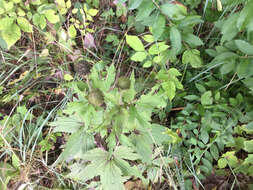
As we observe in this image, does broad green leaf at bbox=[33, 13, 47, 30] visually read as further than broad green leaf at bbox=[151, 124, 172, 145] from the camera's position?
Yes

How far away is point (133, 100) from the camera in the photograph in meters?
1.06

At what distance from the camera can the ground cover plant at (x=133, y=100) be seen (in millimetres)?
924

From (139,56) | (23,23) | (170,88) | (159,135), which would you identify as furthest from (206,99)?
(23,23)

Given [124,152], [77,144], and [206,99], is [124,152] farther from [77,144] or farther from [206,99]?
[206,99]

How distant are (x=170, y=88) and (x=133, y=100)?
0.21 meters

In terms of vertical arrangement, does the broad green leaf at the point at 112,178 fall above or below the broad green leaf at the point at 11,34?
below

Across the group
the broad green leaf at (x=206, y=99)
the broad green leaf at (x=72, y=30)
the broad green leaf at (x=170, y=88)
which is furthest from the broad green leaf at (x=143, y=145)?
the broad green leaf at (x=72, y=30)

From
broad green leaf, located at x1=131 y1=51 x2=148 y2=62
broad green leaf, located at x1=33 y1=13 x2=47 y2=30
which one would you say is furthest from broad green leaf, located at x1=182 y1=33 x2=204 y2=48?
broad green leaf, located at x1=33 y1=13 x2=47 y2=30

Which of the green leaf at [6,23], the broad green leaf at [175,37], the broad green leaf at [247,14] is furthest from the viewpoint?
the green leaf at [6,23]

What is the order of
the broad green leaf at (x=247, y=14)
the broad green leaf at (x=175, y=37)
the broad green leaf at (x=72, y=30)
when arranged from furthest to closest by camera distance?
1. the broad green leaf at (x=72, y=30)
2. the broad green leaf at (x=175, y=37)
3. the broad green leaf at (x=247, y=14)

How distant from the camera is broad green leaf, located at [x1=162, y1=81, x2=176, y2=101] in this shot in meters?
1.06

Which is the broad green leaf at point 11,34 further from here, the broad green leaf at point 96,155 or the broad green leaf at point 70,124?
the broad green leaf at point 96,155

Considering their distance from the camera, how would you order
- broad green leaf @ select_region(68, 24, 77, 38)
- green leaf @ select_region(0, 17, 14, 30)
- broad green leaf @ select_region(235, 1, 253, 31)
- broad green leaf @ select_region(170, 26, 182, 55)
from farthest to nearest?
broad green leaf @ select_region(68, 24, 77, 38) → green leaf @ select_region(0, 17, 14, 30) → broad green leaf @ select_region(170, 26, 182, 55) → broad green leaf @ select_region(235, 1, 253, 31)

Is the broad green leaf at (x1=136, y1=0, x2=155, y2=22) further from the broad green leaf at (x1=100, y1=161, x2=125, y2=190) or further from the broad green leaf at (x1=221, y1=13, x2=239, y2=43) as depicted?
the broad green leaf at (x1=100, y1=161, x2=125, y2=190)
